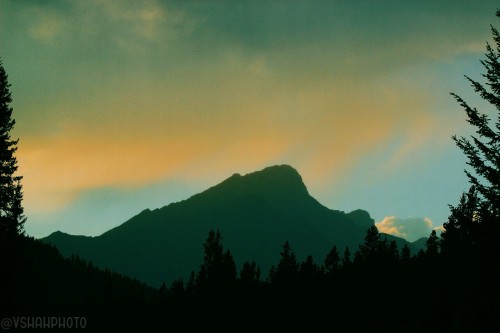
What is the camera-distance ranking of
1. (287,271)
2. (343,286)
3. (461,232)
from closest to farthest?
1. (461,232)
2. (343,286)
3. (287,271)

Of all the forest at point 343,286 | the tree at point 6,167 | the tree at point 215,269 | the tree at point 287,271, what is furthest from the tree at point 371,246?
the tree at point 6,167

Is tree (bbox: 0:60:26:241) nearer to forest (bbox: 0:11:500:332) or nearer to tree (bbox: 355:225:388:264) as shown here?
forest (bbox: 0:11:500:332)

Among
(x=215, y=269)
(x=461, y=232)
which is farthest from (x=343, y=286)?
(x=461, y=232)

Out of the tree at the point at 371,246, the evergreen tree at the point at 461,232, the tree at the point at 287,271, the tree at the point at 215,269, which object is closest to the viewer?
the evergreen tree at the point at 461,232

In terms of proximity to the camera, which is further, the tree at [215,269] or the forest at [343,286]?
the tree at [215,269]

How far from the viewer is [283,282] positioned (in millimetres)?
69375

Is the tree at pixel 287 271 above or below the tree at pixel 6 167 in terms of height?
below

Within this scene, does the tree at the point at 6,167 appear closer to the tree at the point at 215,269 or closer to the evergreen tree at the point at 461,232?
the evergreen tree at the point at 461,232

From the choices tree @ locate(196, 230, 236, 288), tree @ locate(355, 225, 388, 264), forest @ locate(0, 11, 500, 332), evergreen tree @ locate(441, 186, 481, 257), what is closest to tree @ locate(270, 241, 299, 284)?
forest @ locate(0, 11, 500, 332)

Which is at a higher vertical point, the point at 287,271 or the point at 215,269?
the point at 215,269

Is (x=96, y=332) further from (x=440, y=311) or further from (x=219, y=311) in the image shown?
(x=440, y=311)

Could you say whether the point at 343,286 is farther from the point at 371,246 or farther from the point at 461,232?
the point at 461,232

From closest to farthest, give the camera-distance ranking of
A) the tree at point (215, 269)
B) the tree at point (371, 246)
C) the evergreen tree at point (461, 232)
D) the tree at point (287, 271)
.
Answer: the evergreen tree at point (461, 232) < the tree at point (215, 269) < the tree at point (371, 246) < the tree at point (287, 271)

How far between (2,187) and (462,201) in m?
38.0
